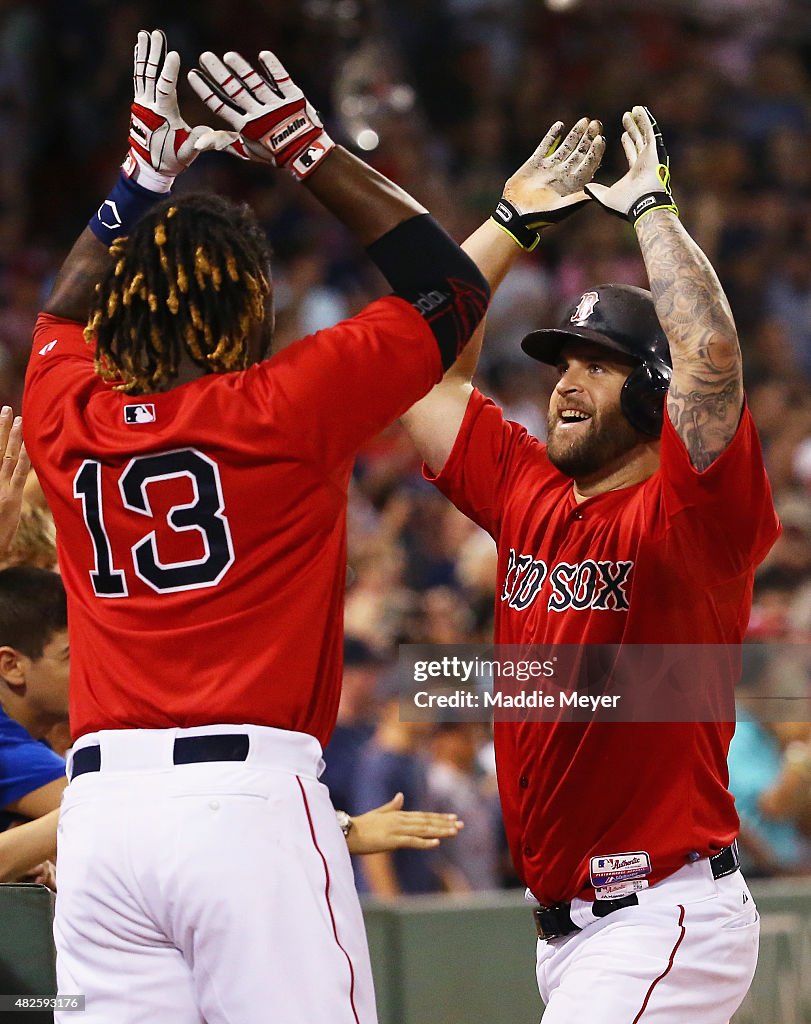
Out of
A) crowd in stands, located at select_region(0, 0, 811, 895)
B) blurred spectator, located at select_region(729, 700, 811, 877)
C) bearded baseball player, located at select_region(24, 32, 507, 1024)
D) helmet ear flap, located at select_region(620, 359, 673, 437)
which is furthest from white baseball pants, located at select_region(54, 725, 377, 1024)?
blurred spectator, located at select_region(729, 700, 811, 877)

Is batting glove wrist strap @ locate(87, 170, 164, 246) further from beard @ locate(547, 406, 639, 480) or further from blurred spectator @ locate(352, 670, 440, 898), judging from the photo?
blurred spectator @ locate(352, 670, 440, 898)

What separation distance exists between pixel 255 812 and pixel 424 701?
11.1ft

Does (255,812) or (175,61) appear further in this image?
(175,61)

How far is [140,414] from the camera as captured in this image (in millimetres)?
2729

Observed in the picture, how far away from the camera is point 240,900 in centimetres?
252

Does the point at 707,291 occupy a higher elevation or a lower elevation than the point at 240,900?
higher

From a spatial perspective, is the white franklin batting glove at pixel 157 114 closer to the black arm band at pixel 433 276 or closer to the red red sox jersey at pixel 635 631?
the black arm band at pixel 433 276

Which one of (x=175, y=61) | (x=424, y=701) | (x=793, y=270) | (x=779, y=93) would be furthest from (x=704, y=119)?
(x=175, y=61)

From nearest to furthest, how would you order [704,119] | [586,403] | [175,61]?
[175,61] < [586,403] < [704,119]

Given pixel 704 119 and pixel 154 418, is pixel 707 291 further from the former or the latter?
pixel 704 119

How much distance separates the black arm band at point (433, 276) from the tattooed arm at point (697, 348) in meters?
0.60

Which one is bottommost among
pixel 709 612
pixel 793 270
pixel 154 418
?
pixel 709 612

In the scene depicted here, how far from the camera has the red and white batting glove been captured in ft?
9.20

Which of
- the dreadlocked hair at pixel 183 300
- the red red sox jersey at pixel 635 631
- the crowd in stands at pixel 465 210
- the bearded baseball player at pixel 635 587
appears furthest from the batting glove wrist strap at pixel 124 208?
the crowd in stands at pixel 465 210
